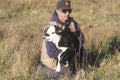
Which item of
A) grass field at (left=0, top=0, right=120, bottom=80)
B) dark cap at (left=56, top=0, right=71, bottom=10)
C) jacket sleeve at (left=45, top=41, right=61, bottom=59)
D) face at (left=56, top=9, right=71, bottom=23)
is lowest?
grass field at (left=0, top=0, right=120, bottom=80)

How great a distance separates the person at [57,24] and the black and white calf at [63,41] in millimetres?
83

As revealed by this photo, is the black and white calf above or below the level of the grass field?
above

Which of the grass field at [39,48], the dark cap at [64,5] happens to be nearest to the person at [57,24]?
the dark cap at [64,5]

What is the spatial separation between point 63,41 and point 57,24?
324 mm

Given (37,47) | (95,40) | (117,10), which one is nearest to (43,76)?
(37,47)

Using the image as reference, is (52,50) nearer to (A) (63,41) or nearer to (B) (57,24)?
(A) (63,41)

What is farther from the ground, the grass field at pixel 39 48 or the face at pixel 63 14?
the face at pixel 63 14

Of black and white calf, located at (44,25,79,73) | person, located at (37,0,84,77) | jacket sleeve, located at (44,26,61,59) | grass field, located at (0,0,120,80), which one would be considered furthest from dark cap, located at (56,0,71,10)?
grass field, located at (0,0,120,80)

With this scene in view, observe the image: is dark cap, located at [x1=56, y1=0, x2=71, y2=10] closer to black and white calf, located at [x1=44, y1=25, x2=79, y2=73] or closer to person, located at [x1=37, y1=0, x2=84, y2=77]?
person, located at [x1=37, y1=0, x2=84, y2=77]

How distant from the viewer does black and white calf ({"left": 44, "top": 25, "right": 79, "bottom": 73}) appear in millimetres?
7324

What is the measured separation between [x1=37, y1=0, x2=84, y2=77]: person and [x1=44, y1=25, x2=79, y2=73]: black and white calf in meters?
0.08

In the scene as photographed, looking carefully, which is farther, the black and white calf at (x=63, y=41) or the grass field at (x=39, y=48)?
the grass field at (x=39, y=48)

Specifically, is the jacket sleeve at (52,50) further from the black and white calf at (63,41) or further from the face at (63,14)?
the face at (63,14)

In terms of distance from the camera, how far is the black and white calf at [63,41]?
732 centimetres
